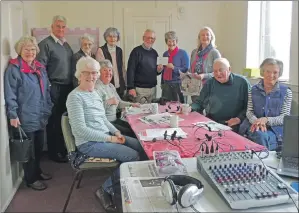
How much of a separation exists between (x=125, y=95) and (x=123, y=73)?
269 millimetres

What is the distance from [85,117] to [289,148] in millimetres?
1486

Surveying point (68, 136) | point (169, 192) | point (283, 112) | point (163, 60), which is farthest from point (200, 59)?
point (169, 192)

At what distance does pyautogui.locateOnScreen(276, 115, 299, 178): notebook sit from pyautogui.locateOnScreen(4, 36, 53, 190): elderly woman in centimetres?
218

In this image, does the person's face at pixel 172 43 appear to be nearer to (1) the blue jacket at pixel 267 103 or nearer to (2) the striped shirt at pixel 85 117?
(1) the blue jacket at pixel 267 103

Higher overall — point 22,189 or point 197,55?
point 197,55

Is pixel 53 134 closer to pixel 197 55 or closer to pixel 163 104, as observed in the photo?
pixel 163 104

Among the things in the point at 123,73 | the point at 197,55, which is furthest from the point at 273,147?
the point at 123,73

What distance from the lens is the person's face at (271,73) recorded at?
261 centimetres

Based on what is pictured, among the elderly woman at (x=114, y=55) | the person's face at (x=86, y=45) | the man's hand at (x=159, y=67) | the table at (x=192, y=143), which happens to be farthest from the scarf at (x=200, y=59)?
the table at (x=192, y=143)

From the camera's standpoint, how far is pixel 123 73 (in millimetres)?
4008

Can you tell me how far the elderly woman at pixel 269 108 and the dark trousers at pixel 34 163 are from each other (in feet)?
6.11

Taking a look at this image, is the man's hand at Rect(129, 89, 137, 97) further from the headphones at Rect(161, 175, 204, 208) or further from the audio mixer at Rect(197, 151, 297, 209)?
the headphones at Rect(161, 175, 204, 208)

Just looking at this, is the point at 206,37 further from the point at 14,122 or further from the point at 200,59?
the point at 14,122

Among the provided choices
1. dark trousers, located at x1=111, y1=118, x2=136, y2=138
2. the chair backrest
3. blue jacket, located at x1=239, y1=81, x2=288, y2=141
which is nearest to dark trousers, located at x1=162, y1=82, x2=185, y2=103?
dark trousers, located at x1=111, y1=118, x2=136, y2=138
